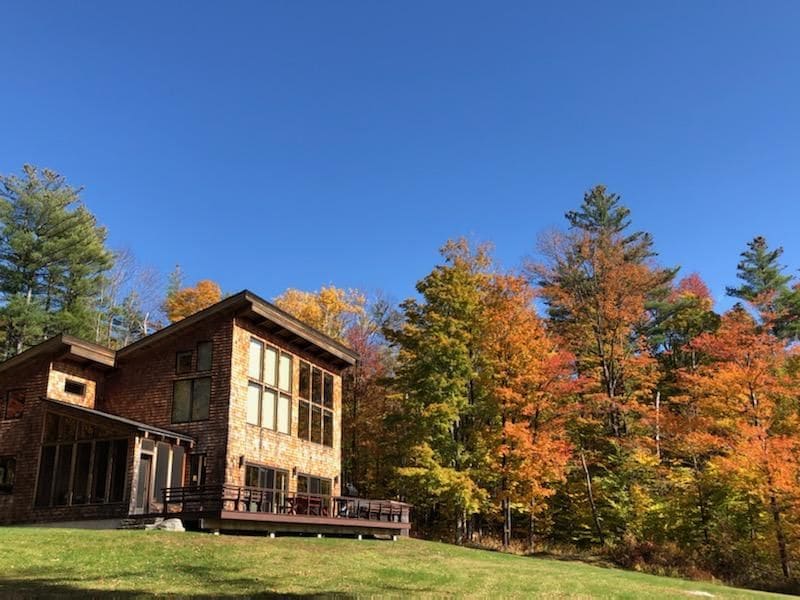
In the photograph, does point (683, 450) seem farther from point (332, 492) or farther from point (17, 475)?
point (17, 475)

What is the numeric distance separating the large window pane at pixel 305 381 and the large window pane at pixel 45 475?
8.40 metres

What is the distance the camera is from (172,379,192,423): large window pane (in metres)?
22.3

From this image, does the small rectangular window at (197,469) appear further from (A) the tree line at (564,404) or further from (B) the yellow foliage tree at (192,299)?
(B) the yellow foliage tree at (192,299)


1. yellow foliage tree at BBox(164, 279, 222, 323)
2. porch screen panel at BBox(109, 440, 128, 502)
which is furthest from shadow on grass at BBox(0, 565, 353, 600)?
yellow foliage tree at BBox(164, 279, 222, 323)

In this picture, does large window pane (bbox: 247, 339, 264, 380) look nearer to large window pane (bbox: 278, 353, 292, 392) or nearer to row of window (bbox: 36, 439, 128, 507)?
large window pane (bbox: 278, 353, 292, 392)

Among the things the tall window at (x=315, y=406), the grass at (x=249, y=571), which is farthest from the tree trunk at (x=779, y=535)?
the tall window at (x=315, y=406)

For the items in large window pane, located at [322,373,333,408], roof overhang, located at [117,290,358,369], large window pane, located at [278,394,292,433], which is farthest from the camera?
large window pane, located at [322,373,333,408]

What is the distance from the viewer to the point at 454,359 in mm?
30750

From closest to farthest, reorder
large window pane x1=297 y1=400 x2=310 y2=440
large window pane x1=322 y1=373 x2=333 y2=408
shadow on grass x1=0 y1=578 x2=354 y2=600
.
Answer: shadow on grass x1=0 y1=578 x2=354 y2=600
large window pane x1=297 y1=400 x2=310 y2=440
large window pane x1=322 y1=373 x2=333 y2=408

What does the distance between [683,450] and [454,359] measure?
34.3 feet

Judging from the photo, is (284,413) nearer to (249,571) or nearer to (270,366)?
(270,366)

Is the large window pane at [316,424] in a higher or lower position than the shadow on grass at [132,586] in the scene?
higher

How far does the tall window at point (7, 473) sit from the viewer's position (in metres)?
22.0

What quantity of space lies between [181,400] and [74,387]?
13.1 feet
